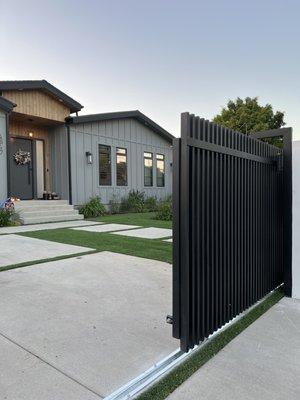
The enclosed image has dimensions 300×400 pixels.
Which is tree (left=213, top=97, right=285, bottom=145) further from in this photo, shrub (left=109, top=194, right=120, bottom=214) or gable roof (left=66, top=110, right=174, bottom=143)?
shrub (left=109, top=194, right=120, bottom=214)

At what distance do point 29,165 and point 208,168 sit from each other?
10.6 m

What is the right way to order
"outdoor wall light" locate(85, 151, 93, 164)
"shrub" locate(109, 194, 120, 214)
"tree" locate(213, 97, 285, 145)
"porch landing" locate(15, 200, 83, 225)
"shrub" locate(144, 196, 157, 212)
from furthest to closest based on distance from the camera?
"tree" locate(213, 97, 285, 145), "shrub" locate(144, 196, 157, 212), "shrub" locate(109, 194, 120, 214), "outdoor wall light" locate(85, 151, 93, 164), "porch landing" locate(15, 200, 83, 225)

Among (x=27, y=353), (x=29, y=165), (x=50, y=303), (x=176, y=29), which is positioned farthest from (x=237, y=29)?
(x=27, y=353)

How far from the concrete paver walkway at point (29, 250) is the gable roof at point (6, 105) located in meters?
4.53

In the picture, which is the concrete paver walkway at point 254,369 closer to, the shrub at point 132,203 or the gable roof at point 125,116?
the gable roof at point 125,116

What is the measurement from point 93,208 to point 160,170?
5371mm

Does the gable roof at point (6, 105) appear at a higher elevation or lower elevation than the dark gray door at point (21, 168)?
higher

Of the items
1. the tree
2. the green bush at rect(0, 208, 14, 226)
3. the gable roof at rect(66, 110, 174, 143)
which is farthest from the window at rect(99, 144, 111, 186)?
the tree

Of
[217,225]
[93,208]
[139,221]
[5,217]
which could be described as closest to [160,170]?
[93,208]

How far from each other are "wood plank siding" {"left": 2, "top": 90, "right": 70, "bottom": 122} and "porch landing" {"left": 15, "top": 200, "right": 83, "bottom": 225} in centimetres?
292

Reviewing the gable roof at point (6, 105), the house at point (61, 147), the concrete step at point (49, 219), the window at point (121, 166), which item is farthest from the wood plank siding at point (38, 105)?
the concrete step at point (49, 219)

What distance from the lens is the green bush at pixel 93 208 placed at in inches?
458

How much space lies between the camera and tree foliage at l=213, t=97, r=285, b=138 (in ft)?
75.1

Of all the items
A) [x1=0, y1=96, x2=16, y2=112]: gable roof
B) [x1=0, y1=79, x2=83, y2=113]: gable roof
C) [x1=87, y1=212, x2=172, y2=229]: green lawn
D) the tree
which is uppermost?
the tree
